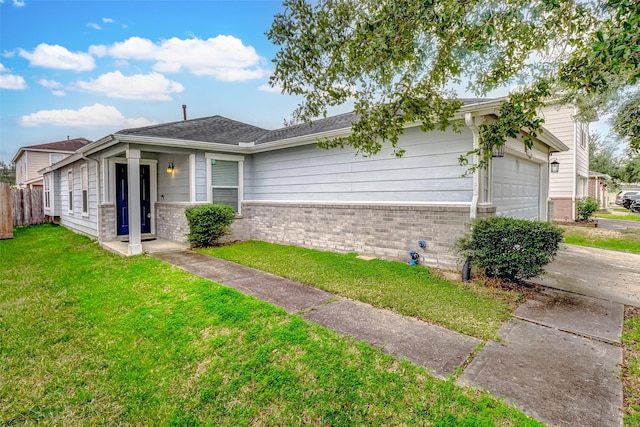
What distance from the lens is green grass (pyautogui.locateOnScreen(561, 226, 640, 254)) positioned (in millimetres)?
8398

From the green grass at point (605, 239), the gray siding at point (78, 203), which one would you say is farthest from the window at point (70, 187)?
the green grass at point (605, 239)

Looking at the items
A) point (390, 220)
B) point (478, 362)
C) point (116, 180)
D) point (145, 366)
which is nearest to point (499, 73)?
point (390, 220)

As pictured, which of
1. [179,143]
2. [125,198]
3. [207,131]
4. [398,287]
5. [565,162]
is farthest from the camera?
[565,162]

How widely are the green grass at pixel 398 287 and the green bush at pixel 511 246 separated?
1.37ft

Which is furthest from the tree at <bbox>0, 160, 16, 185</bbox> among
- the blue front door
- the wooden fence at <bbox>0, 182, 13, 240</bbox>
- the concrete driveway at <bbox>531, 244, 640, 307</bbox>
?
the concrete driveway at <bbox>531, 244, 640, 307</bbox>

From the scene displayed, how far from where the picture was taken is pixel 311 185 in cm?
845

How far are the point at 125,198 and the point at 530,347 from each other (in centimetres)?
1096

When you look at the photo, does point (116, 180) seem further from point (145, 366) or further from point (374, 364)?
point (374, 364)

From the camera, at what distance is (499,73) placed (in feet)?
15.0

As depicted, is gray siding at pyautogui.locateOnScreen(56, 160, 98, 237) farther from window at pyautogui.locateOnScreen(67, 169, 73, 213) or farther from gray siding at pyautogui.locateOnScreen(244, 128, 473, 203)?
gray siding at pyautogui.locateOnScreen(244, 128, 473, 203)

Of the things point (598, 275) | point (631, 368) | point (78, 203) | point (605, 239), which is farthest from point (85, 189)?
point (605, 239)

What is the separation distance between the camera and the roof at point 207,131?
330 inches

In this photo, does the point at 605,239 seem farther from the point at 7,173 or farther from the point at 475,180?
the point at 7,173

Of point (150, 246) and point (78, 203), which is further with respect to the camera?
point (78, 203)
